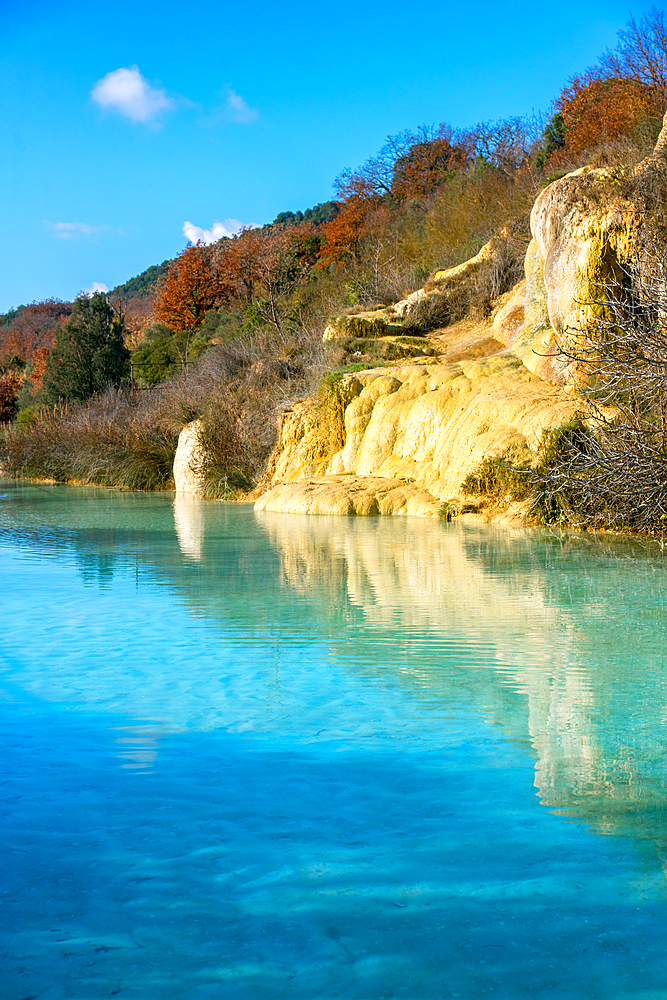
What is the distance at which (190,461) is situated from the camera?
2195 cm

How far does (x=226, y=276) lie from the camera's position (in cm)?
4259

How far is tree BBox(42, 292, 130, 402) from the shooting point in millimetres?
35750

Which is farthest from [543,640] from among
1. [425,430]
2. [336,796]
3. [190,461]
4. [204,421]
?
[190,461]

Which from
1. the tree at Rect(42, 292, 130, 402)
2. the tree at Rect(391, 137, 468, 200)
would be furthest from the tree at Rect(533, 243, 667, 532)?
the tree at Rect(391, 137, 468, 200)

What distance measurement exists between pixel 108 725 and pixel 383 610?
2.71 m

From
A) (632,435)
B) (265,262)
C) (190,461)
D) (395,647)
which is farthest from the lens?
(265,262)

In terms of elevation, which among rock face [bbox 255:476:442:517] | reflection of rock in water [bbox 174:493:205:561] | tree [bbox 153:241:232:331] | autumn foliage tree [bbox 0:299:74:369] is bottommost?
reflection of rock in water [bbox 174:493:205:561]

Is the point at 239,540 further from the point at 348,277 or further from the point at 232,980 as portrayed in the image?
the point at 348,277

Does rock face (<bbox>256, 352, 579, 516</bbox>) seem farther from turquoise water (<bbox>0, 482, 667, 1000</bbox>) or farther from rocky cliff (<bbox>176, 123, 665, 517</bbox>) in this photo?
turquoise water (<bbox>0, 482, 667, 1000</bbox>)

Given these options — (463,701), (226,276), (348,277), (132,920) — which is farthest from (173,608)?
(226,276)

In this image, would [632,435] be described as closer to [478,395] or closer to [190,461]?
[478,395]

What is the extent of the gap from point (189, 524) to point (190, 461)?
8.36m

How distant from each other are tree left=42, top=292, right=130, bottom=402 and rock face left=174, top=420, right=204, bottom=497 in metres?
14.2

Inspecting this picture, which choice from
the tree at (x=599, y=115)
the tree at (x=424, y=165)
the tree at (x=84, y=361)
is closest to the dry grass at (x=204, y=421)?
the tree at (x=84, y=361)
